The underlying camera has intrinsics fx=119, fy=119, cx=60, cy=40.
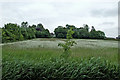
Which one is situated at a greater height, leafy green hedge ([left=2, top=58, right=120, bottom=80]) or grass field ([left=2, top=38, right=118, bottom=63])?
grass field ([left=2, top=38, right=118, bottom=63])

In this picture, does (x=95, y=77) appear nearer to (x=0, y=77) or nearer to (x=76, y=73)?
(x=76, y=73)

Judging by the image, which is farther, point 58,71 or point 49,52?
point 49,52

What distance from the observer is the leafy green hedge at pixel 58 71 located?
115 inches

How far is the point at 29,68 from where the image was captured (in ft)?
9.96

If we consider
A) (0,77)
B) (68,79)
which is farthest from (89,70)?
(0,77)

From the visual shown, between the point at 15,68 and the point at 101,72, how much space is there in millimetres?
2184

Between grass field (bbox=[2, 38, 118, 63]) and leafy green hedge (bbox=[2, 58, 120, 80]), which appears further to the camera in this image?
grass field (bbox=[2, 38, 118, 63])

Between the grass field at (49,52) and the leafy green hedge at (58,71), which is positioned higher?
the grass field at (49,52)

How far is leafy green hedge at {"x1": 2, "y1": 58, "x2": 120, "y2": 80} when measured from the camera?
9.57 ft

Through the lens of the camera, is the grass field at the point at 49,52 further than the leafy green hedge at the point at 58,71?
Yes

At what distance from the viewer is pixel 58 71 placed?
299 centimetres

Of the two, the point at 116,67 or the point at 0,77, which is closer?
the point at 0,77

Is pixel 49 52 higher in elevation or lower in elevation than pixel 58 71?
higher

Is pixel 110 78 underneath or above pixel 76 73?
underneath
